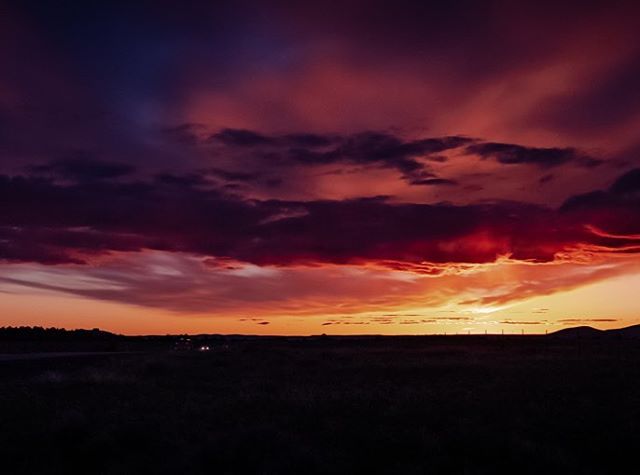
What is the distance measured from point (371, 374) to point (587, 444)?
68.9ft

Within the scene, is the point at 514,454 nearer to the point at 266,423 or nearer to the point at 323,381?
the point at 266,423

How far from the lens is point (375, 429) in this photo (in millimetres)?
16266

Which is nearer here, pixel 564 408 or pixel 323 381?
pixel 564 408

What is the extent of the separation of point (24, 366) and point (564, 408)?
114 ft

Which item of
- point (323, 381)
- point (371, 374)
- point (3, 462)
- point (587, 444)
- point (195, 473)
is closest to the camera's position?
point (195, 473)

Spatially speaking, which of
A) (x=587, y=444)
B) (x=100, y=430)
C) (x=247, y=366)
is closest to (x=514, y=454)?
(x=587, y=444)

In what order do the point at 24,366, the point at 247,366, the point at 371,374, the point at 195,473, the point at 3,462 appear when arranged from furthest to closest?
the point at 247,366
the point at 24,366
the point at 371,374
the point at 3,462
the point at 195,473

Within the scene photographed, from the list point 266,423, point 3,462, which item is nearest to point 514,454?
point 266,423

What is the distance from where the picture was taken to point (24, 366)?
1581 inches

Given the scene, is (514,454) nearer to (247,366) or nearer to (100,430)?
(100,430)

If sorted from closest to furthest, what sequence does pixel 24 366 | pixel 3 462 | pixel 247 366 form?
pixel 3 462 → pixel 24 366 → pixel 247 366

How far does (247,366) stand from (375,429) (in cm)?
2890

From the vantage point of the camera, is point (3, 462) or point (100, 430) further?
point (100, 430)

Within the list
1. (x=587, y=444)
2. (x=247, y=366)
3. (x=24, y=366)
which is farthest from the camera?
(x=247, y=366)
